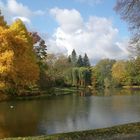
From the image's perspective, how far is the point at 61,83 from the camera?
84.4 m

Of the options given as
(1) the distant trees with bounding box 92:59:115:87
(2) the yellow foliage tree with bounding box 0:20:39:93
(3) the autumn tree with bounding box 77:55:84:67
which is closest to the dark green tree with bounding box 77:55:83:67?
(3) the autumn tree with bounding box 77:55:84:67

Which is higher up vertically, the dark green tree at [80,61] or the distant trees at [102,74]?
the dark green tree at [80,61]

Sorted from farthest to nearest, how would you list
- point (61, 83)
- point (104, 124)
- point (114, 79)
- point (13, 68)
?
point (114, 79) → point (61, 83) → point (13, 68) → point (104, 124)

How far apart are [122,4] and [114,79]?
89.2m

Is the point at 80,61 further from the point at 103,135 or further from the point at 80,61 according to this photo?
the point at 103,135

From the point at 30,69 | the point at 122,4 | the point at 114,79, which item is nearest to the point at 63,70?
the point at 114,79

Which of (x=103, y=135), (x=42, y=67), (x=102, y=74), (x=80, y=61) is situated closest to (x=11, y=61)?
(x=103, y=135)

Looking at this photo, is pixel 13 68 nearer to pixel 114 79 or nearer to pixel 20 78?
pixel 20 78

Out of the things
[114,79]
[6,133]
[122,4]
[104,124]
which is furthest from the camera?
[114,79]

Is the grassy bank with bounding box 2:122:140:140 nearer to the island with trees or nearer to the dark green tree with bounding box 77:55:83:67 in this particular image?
the island with trees

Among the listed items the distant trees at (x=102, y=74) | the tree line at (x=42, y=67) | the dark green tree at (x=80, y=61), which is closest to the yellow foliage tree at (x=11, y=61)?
the tree line at (x=42, y=67)

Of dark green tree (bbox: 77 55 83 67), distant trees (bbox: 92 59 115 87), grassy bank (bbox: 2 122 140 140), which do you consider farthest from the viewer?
dark green tree (bbox: 77 55 83 67)

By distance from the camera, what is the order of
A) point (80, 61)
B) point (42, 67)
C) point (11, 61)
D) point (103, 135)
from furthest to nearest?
1. point (80, 61)
2. point (42, 67)
3. point (11, 61)
4. point (103, 135)

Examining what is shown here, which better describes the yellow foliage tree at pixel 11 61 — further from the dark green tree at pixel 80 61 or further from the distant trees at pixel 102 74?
the dark green tree at pixel 80 61
